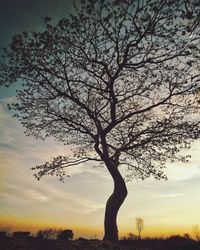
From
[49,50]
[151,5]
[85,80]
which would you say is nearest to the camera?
[151,5]

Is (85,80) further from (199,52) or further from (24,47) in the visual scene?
(199,52)

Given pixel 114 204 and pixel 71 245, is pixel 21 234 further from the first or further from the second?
pixel 114 204

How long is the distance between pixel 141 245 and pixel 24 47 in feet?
42.8

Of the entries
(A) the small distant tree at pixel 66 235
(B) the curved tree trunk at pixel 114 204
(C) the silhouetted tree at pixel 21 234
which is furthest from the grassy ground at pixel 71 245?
(B) the curved tree trunk at pixel 114 204

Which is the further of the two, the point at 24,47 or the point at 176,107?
the point at 176,107

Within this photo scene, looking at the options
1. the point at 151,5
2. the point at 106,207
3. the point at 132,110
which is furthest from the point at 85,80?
the point at 106,207

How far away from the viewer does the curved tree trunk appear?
18.3 m

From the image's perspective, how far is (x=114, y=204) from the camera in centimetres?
1870

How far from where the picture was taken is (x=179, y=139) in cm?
1903

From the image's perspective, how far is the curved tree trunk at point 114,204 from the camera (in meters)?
18.3

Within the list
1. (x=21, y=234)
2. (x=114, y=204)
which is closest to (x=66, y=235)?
(x=21, y=234)

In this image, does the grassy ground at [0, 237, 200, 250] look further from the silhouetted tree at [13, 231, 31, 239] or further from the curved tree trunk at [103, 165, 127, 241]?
the curved tree trunk at [103, 165, 127, 241]

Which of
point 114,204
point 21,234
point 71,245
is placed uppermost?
point 114,204

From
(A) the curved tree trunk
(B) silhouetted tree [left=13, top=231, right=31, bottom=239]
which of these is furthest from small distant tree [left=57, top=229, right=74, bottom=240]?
(A) the curved tree trunk
